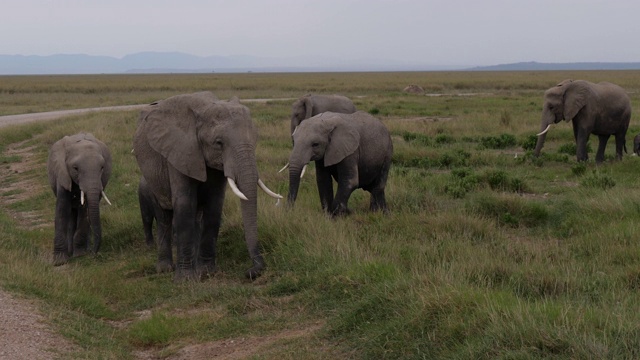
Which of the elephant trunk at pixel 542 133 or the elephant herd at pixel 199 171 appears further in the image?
the elephant trunk at pixel 542 133

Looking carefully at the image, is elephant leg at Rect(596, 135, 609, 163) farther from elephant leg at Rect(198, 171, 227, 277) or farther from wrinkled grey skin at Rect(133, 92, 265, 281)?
wrinkled grey skin at Rect(133, 92, 265, 281)

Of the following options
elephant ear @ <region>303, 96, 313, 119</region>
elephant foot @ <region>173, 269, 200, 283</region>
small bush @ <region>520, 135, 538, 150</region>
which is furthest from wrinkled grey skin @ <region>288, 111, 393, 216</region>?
small bush @ <region>520, 135, 538, 150</region>

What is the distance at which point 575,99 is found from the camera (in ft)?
51.7

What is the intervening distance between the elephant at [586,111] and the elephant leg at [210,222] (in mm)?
9362

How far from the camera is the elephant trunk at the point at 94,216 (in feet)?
31.7

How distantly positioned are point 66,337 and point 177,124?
2829 millimetres

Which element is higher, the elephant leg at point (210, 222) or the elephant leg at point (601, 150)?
the elephant leg at point (210, 222)

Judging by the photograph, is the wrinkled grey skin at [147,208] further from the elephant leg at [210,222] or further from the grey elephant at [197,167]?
the elephant leg at [210,222]

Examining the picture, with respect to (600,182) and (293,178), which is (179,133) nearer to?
(293,178)

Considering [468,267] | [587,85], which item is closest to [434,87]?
[587,85]

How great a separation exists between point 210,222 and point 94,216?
220 centimetres

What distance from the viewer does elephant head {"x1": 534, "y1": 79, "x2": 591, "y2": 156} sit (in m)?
15.8

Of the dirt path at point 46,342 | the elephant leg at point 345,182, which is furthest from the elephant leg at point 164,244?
the dirt path at point 46,342

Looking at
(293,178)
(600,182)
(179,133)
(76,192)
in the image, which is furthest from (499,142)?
(179,133)
